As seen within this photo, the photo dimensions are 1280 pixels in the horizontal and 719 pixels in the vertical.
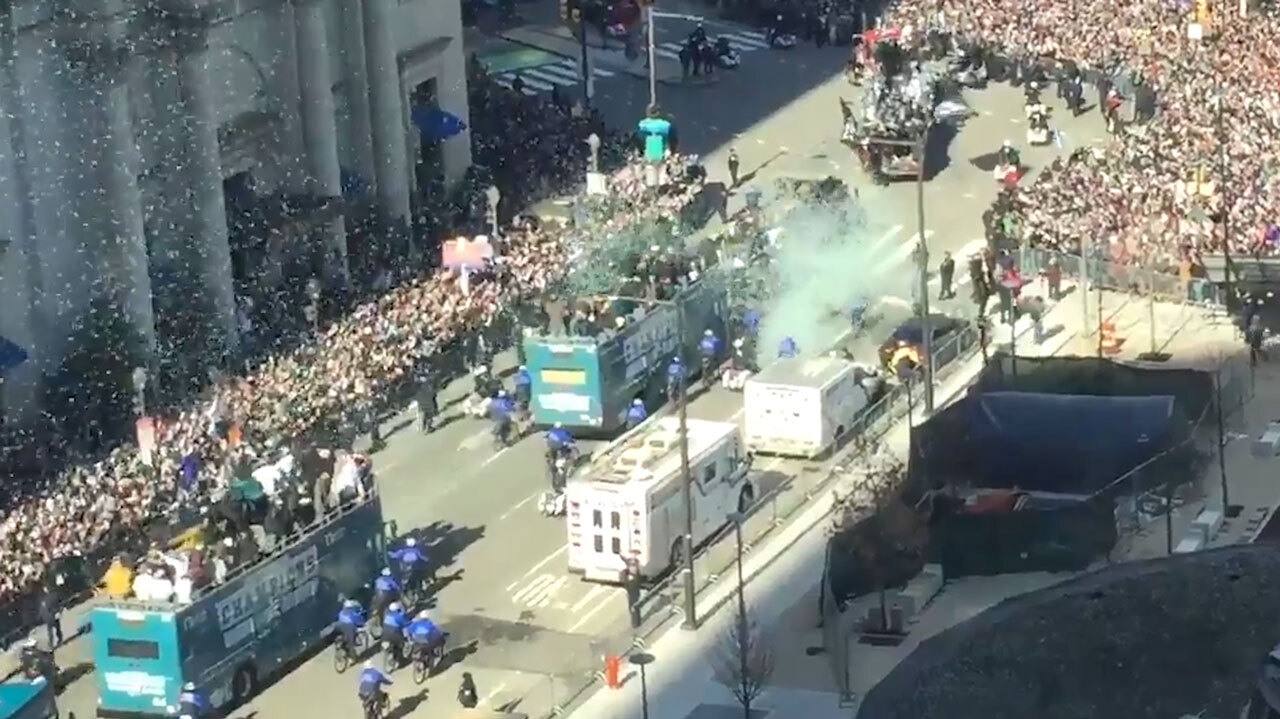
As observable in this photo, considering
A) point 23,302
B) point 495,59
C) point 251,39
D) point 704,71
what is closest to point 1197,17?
point 704,71

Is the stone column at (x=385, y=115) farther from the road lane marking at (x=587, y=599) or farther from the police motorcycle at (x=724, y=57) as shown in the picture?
the road lane marking at (x=587, y=599)

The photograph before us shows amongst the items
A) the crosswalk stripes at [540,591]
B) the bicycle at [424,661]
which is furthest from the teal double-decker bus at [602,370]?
the bicycle at [424,661]

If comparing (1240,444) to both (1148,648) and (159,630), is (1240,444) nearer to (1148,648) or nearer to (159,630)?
(1148,648)

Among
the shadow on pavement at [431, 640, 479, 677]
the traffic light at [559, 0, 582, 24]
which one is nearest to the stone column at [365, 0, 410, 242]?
the traffic light at [559, 0, 582, 24]

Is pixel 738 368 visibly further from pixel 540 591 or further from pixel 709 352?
pixel 540 591

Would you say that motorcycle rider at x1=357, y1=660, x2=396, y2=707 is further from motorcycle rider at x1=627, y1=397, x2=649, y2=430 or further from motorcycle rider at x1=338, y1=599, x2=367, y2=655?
motorcycle rider at x1=627, y1=397, x2=649, y2=430

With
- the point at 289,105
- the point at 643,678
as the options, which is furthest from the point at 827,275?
the point at 643,678
